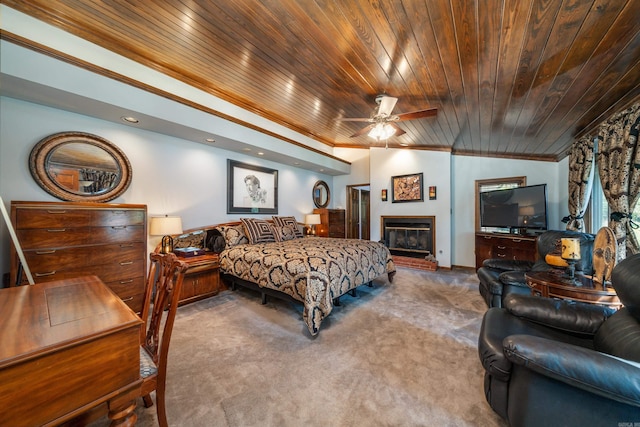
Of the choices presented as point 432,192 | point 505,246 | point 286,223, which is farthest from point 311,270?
point 432,192

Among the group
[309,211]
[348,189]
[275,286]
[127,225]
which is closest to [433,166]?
[348,189]

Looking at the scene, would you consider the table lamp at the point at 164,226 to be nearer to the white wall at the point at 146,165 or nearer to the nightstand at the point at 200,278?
the white wall at the point at 146,165

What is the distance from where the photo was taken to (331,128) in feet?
16.4

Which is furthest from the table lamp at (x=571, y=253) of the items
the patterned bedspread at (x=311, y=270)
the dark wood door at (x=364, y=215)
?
the dark wood door at (x=364, y=215)

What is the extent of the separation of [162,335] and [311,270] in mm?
1502

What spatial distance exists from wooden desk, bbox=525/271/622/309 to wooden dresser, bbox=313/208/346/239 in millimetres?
4131

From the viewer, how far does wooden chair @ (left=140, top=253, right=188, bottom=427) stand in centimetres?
114

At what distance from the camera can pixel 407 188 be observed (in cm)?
557

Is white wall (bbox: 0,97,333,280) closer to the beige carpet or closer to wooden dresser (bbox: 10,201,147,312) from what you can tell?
wooden dresser (bbox: 10,201,147,312)

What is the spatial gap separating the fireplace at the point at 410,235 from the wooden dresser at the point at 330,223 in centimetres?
115

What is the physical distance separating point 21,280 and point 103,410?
2234 mm

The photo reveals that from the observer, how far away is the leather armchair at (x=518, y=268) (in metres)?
2.47

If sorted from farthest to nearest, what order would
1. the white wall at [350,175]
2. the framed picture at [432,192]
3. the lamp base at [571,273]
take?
1. the white wall at [350,175]
2. the framed picture at [432,192]
3. the lamp base at [571,273]

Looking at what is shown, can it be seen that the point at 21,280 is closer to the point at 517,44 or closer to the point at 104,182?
the point at 104,182
